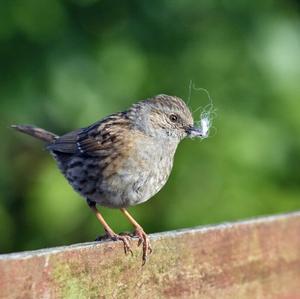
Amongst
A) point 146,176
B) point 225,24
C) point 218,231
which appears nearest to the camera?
point 218,231

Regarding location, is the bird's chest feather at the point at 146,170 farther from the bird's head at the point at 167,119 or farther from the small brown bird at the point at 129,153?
the bird's head at the point at 167,119

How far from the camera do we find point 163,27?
5098mm

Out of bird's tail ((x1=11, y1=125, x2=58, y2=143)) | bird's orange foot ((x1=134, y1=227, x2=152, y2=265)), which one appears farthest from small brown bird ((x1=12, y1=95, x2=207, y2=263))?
bird's orange foot ((x1=134, y1=227, x2=152, y2=265))

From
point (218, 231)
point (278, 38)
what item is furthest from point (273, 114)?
point (218, 231)

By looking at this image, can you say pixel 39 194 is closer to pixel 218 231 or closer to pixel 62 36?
pixel 62 36

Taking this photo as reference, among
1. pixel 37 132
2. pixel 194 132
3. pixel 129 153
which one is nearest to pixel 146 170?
pixel 129 153

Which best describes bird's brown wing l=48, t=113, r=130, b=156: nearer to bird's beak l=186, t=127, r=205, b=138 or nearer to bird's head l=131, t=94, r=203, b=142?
bird's head l=131, t=94, r=203, b=142

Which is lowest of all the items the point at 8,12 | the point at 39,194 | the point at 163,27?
the point at 39,194

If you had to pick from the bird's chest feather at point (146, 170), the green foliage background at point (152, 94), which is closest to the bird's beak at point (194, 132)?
the bird's chest feather at point (146, 170)

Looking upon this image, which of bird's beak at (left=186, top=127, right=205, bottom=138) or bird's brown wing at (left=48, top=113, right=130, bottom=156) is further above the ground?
bird's brown wing at (left=48, top=113, right=130, bottom=156)

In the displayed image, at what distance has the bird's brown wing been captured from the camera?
173 inches

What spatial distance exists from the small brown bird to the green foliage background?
0.33 m

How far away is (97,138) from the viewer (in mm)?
4547

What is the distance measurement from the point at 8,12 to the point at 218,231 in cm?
200
